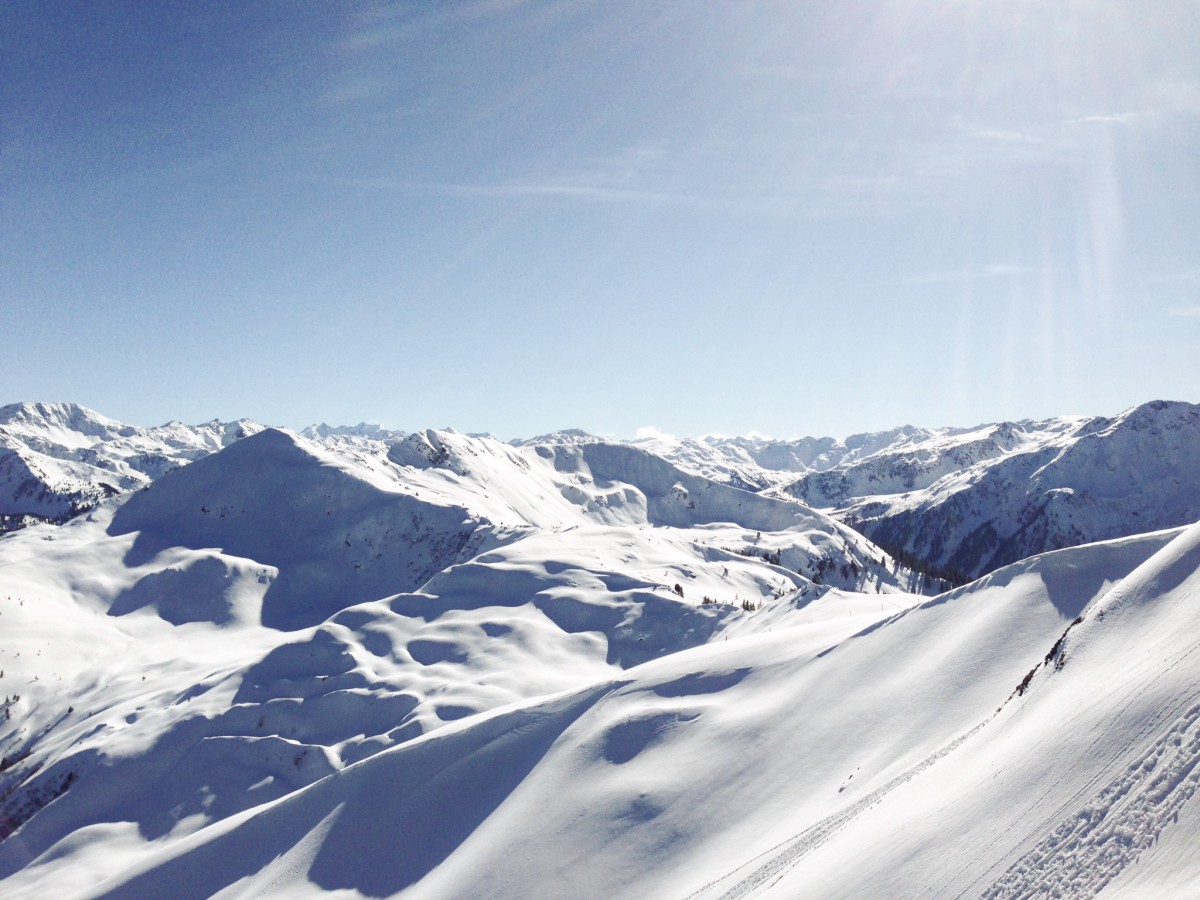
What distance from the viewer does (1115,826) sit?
11.4 meters

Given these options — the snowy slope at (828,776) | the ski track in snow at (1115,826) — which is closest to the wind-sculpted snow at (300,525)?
the snowy slope at (828,776)

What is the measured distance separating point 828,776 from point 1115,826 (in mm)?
14344

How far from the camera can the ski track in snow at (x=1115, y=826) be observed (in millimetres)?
10883

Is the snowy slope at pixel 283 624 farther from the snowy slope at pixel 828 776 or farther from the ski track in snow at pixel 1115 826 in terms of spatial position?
the ski track in snow at pixel 1115 826

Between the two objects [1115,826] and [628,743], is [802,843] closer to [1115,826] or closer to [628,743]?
[1115,826]

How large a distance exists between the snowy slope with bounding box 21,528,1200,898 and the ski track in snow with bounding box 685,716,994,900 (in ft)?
0.42

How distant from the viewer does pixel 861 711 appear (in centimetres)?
2727

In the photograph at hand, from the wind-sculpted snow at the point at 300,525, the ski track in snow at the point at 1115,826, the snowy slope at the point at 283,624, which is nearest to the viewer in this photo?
the ski track in snow at the point at 1115,826

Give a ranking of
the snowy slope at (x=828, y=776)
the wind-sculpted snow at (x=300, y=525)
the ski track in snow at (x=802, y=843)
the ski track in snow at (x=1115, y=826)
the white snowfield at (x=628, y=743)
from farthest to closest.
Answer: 1. the wind-sculpted snow at (x=300, y=525)
2. the ski track in snow at (x=802, y=843)
3. the white snowfield at (x=628, y=743)
4. the snowy slope at (x=828, y=776)
5. the ski track in snow at (x=1115, y=826)

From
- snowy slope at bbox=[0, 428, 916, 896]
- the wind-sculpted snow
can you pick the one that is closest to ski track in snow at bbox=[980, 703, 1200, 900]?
snowy slope at bbox=[0, 428, 916, 896]

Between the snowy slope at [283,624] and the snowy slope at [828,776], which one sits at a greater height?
the snowy slope at [828,776]

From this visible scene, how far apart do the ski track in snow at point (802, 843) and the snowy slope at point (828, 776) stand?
129 millimetres

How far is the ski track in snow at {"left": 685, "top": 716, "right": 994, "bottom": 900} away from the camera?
18766 mm

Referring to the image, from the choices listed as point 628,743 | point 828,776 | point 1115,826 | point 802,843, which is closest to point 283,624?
point 628,743
